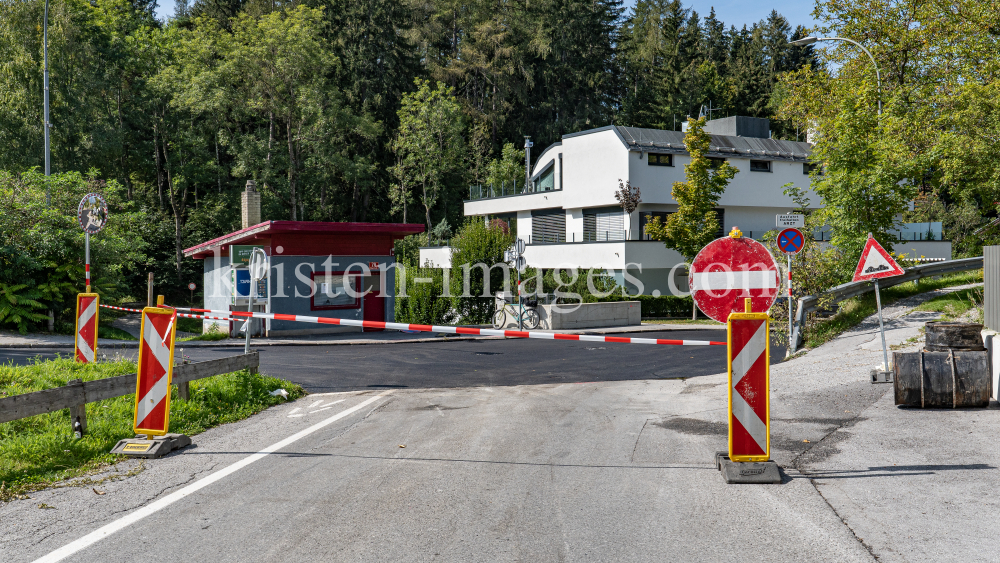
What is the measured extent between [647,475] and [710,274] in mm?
1941

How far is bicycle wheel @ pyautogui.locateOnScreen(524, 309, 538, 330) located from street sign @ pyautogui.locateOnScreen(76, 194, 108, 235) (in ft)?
51.5

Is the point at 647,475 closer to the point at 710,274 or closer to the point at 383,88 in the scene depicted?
the point at 710,274

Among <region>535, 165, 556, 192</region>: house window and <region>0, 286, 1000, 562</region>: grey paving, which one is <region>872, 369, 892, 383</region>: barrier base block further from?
<region>535, 165, 556, 192</region>: house window

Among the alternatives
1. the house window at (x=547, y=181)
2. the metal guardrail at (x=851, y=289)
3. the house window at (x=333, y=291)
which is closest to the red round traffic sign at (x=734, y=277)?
the metal guardrail at (x=851, y=289)

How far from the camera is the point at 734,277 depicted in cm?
669

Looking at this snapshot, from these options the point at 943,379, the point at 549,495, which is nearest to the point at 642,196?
the point at 943,379

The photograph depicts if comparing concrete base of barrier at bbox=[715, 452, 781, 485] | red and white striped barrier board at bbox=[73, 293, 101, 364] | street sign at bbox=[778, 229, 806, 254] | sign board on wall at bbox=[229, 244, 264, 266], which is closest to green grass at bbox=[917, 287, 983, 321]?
street sign at bbox=[778, 229, 806, 254]

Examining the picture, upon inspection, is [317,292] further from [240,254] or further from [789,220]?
[789,220]

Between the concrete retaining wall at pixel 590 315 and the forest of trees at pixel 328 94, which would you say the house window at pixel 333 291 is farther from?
the forest of trees at pixel 328 94

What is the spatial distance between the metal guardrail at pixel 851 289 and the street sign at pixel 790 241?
1234 mm

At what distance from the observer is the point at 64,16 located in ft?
127

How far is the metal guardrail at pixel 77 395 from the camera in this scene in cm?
668

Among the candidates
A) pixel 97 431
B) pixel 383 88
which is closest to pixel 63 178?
pixel 97 431

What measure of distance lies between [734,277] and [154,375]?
5.77 metres
